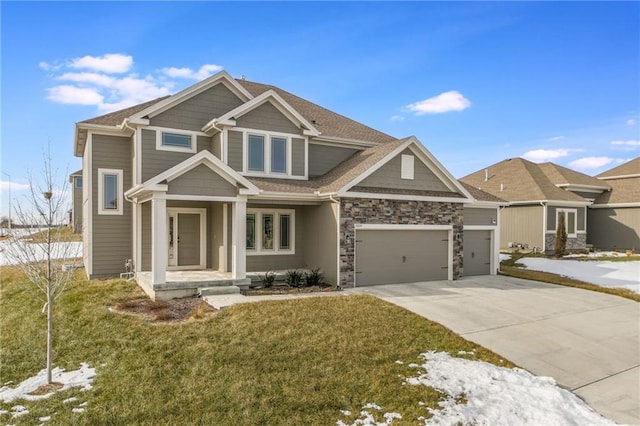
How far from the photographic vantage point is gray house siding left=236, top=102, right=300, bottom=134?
1343cm

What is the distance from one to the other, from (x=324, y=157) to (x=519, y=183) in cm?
1597

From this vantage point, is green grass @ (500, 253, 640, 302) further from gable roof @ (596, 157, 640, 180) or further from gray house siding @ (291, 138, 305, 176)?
gable roof @ (596, 157, 640, 180)

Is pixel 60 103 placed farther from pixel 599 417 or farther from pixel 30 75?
pixel 599 417

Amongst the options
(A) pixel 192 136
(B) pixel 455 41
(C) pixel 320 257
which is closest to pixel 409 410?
(C) pixel 320 257

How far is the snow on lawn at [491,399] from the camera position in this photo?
16.7 feet

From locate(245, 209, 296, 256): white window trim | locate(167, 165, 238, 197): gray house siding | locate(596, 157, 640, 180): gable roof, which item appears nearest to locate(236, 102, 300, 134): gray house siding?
locate(245, 209, 296, 256): white window trim

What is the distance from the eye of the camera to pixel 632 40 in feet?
39.3

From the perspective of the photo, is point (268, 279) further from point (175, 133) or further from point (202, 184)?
point (175, 133)

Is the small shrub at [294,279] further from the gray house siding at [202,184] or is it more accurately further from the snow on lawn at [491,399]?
the snow on lawn at [491,399]

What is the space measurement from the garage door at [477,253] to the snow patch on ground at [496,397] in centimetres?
921

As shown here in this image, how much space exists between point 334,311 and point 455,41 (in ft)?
34.3

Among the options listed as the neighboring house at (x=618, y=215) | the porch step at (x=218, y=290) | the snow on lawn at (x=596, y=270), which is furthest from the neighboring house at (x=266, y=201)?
the neighboring house at (x=618, y=215)

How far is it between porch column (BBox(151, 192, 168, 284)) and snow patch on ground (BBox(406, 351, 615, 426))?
7.00 metres

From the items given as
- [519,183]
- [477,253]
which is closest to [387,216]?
[477,253]
